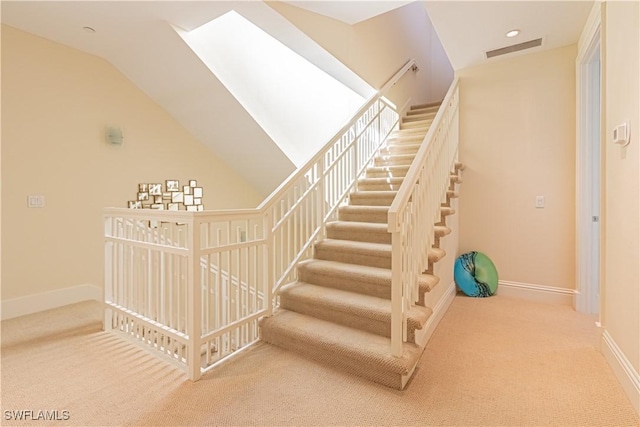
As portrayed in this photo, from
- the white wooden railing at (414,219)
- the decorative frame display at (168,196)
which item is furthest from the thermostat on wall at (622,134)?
the decorative frame display at (168,196)

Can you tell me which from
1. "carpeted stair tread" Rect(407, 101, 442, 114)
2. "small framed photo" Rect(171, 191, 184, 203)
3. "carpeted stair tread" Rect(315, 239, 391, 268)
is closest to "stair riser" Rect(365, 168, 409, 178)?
"carpeted stair tread" Rect(315, 239, 391, 268)

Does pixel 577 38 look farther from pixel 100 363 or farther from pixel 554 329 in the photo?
pixel 100 363

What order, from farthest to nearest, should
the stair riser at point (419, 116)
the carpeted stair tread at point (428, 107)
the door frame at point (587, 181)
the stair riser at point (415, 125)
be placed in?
the carpeted stair tread at point (428, 107), the stair riser at point (419, 116), the stair riser at point (415, 125), the door frame at point (587, 181)

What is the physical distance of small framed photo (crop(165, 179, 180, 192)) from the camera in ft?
13.2

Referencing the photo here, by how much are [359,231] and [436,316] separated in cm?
98

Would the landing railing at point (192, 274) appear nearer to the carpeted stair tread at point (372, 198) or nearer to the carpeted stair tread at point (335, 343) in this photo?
the carpeted stair tread at point (335, 343)

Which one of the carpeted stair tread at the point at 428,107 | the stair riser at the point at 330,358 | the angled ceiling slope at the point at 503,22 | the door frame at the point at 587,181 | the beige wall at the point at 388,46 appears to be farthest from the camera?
the carpeted stair tread at the point at 428,107

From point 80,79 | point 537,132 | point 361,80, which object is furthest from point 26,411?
point 537,132

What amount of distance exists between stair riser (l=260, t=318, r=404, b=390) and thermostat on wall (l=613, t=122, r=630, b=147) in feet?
5.86

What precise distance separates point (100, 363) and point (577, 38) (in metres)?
4.73

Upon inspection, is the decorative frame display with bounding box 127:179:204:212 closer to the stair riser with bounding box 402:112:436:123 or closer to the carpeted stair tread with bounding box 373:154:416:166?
the carpeted stair tread with bounding box 373:154:416:166

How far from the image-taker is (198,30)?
320 centimetres

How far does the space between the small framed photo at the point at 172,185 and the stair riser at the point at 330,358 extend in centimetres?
237

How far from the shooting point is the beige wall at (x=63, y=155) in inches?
118
